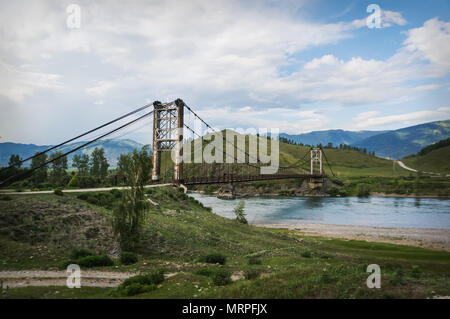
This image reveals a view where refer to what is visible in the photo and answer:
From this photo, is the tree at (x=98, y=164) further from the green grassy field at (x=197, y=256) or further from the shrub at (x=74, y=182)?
the green grassy field at (x=197, y=256)

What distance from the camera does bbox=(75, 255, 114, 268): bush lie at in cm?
1429

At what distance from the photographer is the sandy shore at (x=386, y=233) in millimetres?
34719

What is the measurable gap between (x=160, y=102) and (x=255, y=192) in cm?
7941

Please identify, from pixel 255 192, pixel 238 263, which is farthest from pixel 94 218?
pixel 255 192

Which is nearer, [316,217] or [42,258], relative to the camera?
[42,258]

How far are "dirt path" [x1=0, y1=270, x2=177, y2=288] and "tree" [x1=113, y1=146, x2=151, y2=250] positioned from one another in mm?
5042

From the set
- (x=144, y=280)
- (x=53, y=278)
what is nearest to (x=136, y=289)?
(x=144, y=280)

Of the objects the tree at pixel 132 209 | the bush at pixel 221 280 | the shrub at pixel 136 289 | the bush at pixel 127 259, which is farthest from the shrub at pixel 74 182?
the bush at pixel 221 280

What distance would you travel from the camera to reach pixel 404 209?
6431 cm

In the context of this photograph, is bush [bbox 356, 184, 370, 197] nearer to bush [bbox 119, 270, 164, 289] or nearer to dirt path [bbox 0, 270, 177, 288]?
dirt path [bbox 0, 270, 177, 288]

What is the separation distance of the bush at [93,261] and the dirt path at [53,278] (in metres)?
0.98

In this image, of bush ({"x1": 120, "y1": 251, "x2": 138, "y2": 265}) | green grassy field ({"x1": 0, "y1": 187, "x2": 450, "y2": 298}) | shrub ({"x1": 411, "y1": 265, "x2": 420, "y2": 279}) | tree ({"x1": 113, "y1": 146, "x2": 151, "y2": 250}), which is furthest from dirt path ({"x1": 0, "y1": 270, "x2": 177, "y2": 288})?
shrub ({"x1": 411, "y1": 265, "x2": 420, "y2": 279})

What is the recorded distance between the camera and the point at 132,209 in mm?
18906
